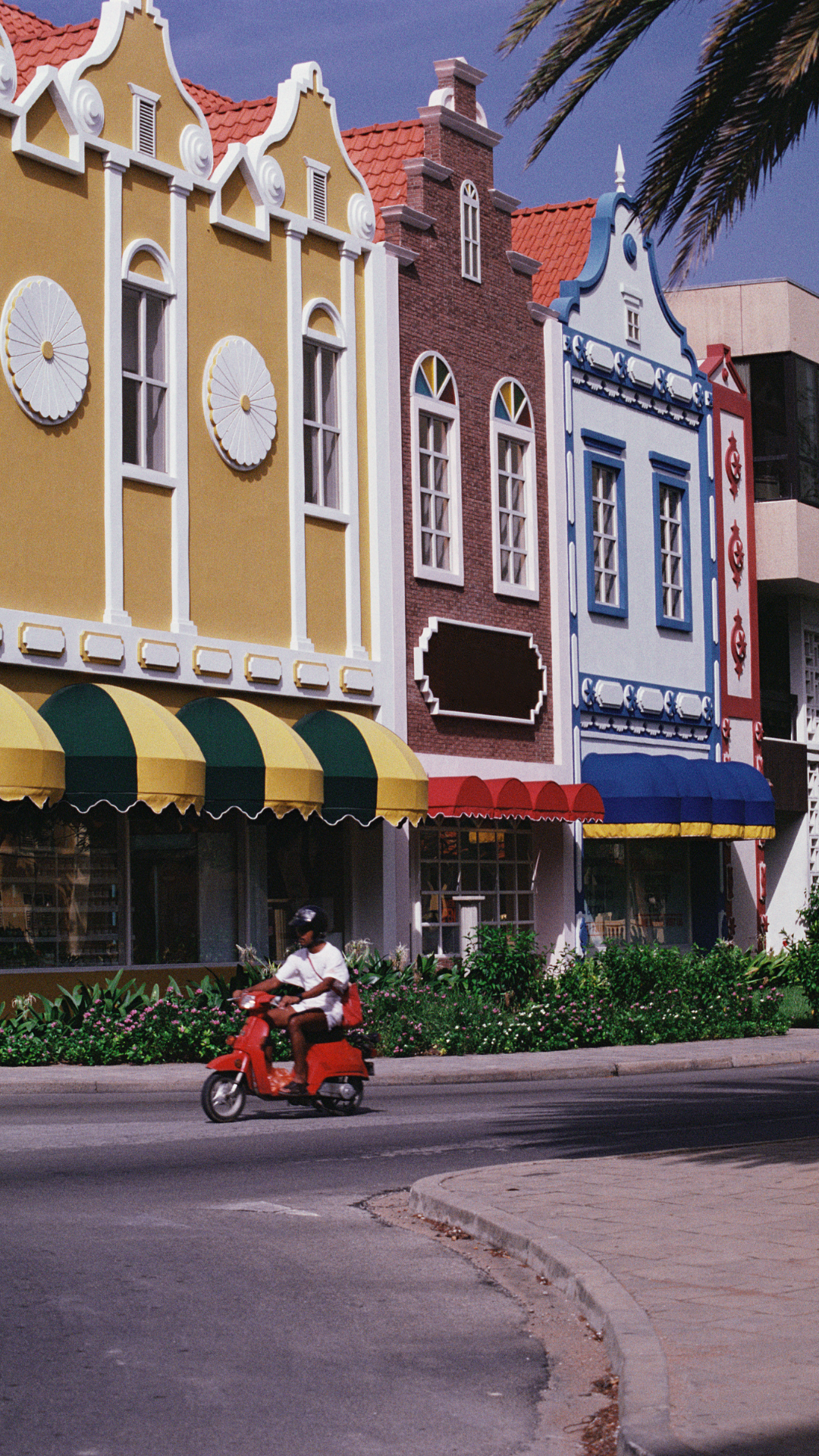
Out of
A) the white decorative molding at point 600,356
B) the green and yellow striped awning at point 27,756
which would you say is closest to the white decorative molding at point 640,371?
the white decorative molding at point 600,356

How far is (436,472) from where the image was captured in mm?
25516

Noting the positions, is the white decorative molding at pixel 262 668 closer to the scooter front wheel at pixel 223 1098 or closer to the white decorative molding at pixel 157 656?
the white decorative molding at pixel 157 656

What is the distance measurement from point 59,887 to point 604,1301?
535 inches

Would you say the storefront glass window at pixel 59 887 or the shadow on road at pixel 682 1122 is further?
the storefront glass window at pixel 59 887

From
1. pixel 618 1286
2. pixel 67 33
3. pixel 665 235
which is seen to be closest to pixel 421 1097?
pixel 665 235

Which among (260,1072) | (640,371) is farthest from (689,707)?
(260,1072)

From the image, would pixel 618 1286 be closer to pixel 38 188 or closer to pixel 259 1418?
pixel 259 1418

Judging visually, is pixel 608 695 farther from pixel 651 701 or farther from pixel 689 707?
pixel 689 707

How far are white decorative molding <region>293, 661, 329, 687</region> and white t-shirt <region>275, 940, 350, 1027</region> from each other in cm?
848

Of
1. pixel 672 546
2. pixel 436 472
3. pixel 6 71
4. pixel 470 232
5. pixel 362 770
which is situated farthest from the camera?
pixel 672 546

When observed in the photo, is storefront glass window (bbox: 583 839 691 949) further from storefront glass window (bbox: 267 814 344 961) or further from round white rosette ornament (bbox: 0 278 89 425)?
round white rosette ornament (bbox: 0 278 89 425)

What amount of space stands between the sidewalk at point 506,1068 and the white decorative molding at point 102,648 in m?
4.30

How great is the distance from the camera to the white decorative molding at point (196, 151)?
2152cm

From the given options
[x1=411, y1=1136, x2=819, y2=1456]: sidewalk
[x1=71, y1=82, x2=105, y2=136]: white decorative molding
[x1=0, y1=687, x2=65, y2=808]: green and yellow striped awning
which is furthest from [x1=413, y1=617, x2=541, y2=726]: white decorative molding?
[x1=411, y1=1136, x2=819, y2=1456]: sidewalk
